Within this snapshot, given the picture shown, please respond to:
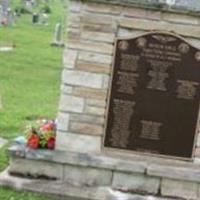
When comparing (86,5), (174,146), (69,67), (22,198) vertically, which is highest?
(86,5)

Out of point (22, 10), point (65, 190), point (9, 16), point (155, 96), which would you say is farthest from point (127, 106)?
point (22, 10)

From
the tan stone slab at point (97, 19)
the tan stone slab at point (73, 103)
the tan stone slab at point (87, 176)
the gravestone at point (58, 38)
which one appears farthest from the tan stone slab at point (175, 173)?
the gravestone at point (58, 38)

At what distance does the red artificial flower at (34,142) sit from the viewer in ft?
30.2

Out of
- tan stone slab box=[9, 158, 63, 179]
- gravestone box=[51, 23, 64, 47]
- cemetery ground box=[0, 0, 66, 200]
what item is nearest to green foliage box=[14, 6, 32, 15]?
cemetery ground box=[0, 0, 66, 200]

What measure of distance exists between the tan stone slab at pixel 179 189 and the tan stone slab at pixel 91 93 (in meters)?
1.20

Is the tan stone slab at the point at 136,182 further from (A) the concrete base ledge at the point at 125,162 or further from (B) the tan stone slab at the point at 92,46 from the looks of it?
(B) the tan stone slab at the point at 92,46

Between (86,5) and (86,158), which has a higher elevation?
(86,5)

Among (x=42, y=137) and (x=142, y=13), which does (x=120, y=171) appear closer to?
(x=42, y=137)

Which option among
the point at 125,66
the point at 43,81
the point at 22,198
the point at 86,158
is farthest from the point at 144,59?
the point at 43,81

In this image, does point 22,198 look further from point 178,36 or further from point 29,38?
point 29,38

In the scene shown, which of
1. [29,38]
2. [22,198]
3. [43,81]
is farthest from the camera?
[29,38]

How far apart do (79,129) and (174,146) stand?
3.66ft

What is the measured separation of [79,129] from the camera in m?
9.02

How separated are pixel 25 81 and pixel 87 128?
32.7ft
